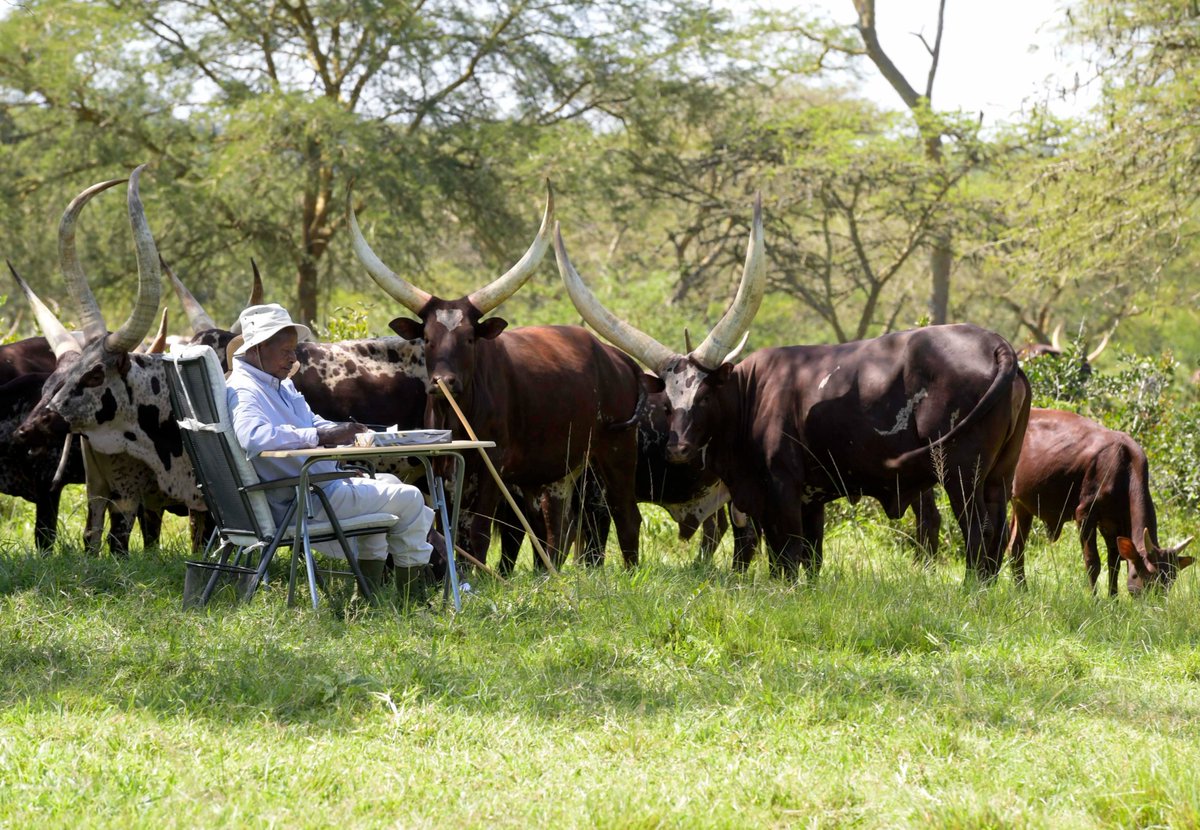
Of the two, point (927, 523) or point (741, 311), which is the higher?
point (741, 311)

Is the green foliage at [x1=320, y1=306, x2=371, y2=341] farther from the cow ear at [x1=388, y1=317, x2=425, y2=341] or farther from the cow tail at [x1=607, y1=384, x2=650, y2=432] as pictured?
the cow ear at [x1=388, y1=317, x2=425, y2=341]

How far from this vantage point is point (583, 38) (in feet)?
61.4

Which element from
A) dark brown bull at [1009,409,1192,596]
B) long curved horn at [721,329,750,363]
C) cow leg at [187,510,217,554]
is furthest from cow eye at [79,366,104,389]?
dark brown bull at [1009,409,1192,596]

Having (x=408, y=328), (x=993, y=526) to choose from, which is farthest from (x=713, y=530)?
(x=408, y=328)

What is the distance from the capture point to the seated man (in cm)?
580

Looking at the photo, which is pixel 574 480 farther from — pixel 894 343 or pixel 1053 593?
pixel 1053 593

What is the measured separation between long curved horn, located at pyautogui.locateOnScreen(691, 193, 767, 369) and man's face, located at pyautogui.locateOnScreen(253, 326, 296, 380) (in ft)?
7.96

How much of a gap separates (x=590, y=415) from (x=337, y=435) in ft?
8.52

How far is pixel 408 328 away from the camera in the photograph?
7465 millimetres

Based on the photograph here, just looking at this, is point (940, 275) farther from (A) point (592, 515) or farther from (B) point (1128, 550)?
(B) point (1128, 550)

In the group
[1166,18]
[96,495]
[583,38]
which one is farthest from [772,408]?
[583,38]

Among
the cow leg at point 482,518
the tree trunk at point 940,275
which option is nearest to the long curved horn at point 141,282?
the cow leg at point 482,518

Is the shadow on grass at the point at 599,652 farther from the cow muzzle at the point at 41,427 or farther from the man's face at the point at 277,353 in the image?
the man's face at the point at 277,353

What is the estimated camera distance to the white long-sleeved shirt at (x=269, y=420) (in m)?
5.75
